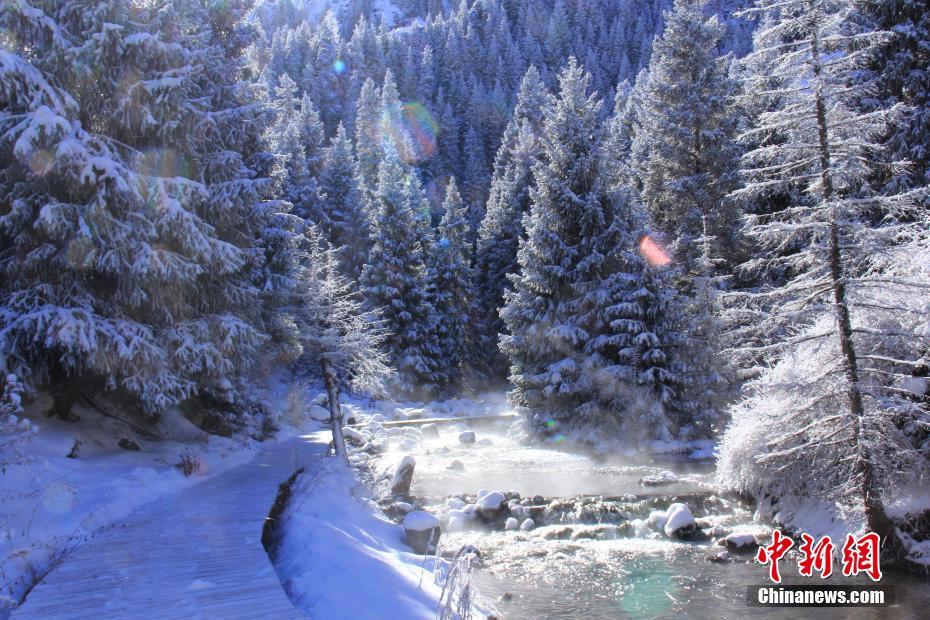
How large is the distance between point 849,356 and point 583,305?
1319 centimetres

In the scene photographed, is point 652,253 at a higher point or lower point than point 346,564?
higher

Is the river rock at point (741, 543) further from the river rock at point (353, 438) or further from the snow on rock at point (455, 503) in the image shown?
the river rock at point (353, 438)

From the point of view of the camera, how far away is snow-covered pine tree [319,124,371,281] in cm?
4150

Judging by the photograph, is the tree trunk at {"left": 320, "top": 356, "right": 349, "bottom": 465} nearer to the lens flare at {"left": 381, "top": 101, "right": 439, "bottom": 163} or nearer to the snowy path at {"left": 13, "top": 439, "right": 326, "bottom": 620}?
the snowy path at {"left": 13, "top": 439, "right": 326, "bottom": 620}

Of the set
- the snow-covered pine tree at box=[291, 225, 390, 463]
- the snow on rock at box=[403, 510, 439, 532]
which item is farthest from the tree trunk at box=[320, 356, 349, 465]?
the snow on rock at box=[403, 510, 439, 532]

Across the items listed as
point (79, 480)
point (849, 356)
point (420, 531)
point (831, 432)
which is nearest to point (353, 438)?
point (420, 531)

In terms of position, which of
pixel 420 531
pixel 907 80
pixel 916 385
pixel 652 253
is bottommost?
pixel 420 531

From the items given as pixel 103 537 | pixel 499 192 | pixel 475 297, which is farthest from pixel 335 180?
pixel 103 537

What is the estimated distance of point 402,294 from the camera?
35.0 meters

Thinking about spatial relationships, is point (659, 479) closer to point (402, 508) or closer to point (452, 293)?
point (402, 508)

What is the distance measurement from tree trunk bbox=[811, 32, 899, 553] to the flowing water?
92 cm

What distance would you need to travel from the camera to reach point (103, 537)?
26.5 feet

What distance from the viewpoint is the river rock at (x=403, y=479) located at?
52.4 ft

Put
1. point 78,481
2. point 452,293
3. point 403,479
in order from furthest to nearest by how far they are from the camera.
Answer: point 452,293, point 403,479, point 78,481
